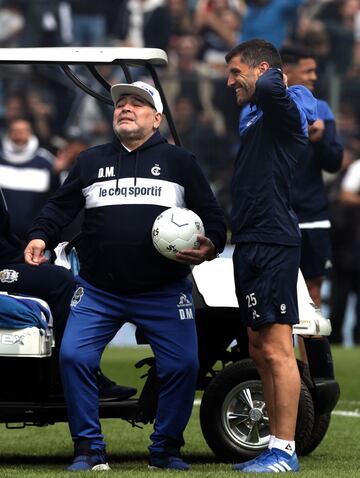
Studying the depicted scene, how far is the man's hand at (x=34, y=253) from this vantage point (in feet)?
22.1

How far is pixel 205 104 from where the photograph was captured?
54.0 feet

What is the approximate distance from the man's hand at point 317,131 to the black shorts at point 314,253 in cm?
63

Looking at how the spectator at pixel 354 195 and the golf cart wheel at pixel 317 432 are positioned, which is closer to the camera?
the golf cart wheel at pixel 317 432

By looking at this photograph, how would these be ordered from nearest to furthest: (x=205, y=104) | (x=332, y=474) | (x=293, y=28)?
(x=332, y=474) < (x=205, y=104) < (x=293, y=28)

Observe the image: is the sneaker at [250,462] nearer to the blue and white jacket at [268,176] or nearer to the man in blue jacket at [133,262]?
the man in blue jacket at [133,262]

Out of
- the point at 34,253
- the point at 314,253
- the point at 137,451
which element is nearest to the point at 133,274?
the point at 34,253

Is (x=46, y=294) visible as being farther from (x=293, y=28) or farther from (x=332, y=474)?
(x=293, y=28)

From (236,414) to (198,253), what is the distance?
3.46ft

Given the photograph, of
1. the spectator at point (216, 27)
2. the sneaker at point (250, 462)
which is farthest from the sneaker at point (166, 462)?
the spectator at point (216, 27)

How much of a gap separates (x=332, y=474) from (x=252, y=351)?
696mm

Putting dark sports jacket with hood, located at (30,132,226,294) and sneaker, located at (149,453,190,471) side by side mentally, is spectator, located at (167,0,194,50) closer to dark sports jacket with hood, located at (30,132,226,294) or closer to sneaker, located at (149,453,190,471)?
dark sports jacket with hood, located at (30,132,226,294)

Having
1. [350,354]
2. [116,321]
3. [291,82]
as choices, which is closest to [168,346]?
[116,321]

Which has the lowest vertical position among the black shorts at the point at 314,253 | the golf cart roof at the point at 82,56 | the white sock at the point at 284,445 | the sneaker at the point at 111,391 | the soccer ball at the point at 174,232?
the white sock at the point at 284,445

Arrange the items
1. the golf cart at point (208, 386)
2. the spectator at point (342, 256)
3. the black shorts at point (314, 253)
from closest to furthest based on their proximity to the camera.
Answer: the golf cart at point (208, 386) < the black shorts at point (314, 253) < the spectator at point (342, 256)
